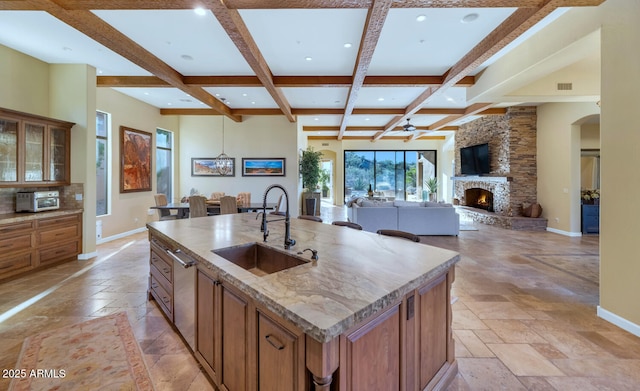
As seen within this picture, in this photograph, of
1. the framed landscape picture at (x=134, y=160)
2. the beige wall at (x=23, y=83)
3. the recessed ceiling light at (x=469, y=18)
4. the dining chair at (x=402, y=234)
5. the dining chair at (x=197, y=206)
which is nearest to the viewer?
the dining chair at (x=402, y=234)

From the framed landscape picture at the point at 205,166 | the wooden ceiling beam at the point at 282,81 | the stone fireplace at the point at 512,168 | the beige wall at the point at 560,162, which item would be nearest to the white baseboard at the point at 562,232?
the beige wall at the point at 560,162

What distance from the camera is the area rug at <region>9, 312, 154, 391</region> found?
1840mm

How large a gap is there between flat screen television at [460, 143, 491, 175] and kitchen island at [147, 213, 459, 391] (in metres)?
8.18

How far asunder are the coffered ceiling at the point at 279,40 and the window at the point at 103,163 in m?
1.07

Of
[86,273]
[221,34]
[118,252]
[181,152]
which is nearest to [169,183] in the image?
[181,152]

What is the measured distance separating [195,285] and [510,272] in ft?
14.6

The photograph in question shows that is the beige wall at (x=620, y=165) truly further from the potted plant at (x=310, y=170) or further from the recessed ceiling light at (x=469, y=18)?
the potted plant at (x=310, y=170)

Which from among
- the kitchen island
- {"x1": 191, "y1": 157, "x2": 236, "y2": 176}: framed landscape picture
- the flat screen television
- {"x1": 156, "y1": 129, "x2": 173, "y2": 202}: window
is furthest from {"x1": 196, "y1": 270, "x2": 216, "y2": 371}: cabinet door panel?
the flat screen television

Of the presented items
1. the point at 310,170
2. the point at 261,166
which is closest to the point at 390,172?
the point at 310,170

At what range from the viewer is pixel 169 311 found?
97.5 inches

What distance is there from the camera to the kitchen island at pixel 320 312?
104 centimetres

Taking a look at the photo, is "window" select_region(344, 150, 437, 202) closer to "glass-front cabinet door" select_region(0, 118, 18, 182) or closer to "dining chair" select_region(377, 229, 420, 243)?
"dining chair" select_region(377, 229, 420, 243)

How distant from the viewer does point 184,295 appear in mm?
2105

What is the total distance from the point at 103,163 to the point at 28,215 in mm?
2447
